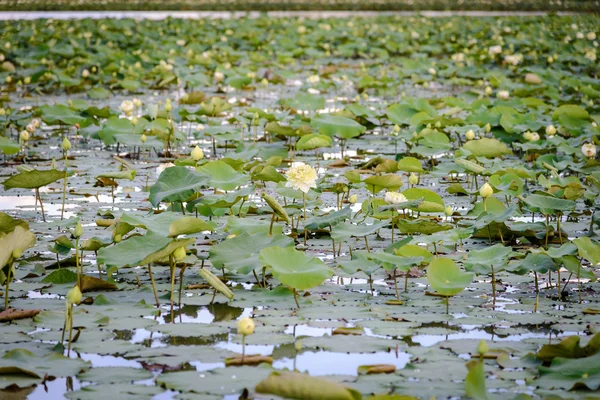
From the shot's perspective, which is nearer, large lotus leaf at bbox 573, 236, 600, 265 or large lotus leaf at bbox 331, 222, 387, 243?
large lotus leaf at bbox 573, 236, 600, 265

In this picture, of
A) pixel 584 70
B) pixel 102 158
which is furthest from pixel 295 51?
pixel 102 158

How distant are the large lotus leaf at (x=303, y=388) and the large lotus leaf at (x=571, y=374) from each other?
0.65 m

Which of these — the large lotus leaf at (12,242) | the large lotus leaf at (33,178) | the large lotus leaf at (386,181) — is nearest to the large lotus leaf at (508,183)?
the large lotus leaf at (386,181)

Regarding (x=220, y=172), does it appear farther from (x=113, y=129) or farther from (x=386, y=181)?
(x=113, y=129)

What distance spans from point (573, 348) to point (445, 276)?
0.54 m

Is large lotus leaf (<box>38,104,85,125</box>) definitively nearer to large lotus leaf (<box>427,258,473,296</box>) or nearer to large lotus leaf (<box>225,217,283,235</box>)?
large lotus leaf (<box>225,217,283,235</box>)

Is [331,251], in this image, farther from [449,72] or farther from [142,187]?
[449,72]

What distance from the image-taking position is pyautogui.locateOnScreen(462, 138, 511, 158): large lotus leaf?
465 cm

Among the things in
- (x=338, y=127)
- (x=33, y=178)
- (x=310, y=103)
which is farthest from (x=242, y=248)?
(x=310, y=103)

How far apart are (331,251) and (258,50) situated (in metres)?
8.80

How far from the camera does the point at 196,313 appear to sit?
269 cm

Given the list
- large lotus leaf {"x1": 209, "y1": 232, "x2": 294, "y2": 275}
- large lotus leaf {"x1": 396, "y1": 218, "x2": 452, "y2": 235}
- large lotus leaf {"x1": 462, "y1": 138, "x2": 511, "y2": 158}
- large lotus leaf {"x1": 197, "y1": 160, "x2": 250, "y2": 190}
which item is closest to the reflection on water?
large lotus leaf {"x1": 209, "y1": 232, "x2": 294, "y2": 275}

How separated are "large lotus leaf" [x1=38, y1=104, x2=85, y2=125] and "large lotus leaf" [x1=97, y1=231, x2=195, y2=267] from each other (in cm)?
300

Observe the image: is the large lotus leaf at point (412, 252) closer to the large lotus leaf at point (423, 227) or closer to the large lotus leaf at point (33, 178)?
the large lotus leaf at point (423, 227)
